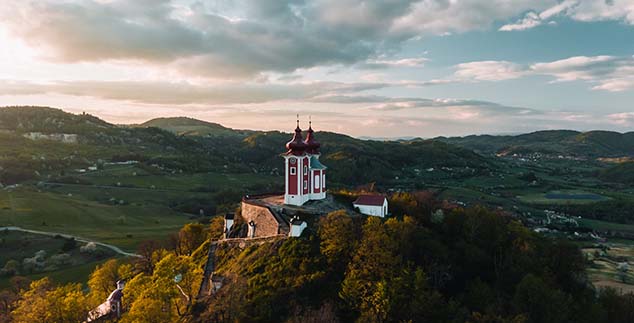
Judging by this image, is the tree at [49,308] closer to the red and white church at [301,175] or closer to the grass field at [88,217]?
the red and white church at [301,175]

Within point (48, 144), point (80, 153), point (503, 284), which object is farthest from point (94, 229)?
point (48, 144)

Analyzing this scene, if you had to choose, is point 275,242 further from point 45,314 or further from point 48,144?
point 48,144

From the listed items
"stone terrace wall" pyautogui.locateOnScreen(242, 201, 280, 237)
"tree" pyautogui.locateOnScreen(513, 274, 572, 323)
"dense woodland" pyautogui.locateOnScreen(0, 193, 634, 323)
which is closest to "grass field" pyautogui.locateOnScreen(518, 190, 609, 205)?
"dense woodland" pyautogui.locateOnScreen(0, 193, 634, 323)

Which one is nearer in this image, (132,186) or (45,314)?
(45,314)

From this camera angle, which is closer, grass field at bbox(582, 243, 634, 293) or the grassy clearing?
grass field at bbox(582, 243, 634, 293)

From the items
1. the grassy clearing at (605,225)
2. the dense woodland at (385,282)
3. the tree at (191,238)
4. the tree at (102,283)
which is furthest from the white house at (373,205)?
the grassy clearing at (605,225)

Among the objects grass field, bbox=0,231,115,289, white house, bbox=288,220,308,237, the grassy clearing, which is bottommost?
the grassy clearing

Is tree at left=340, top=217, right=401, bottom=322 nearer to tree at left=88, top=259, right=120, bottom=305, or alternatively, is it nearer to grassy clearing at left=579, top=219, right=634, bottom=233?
tree at left=88, top=259, right=120, bottom=305
